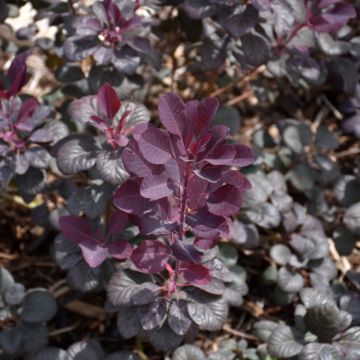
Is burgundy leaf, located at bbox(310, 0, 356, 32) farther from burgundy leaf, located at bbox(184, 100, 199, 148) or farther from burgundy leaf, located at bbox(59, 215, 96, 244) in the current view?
burgundy leaf, located at bbox(59, 215, 96, 244)

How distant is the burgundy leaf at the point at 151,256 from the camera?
154 cm

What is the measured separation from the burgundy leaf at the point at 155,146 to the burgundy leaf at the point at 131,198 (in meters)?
0.14

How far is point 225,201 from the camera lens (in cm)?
138

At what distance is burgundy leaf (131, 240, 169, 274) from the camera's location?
60.6 inches

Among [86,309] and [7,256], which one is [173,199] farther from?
[7,256]

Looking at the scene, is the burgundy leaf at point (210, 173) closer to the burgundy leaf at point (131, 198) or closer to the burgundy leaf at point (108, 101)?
the burgundy leaf at point (131, 198)

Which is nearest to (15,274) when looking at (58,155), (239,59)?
(58,155)

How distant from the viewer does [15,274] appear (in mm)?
2213

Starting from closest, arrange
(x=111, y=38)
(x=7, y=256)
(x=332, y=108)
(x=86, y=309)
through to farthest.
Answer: (x=111, y=38) < (x=86, y=309) < (x=7, y=256) < (x=332, y=108)

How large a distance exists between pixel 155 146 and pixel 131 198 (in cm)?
18

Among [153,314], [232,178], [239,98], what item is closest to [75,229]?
[153,314]

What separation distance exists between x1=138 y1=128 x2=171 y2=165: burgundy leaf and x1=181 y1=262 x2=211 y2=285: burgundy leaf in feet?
1.24

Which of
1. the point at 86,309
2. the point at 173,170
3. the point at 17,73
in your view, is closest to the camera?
the point at 173,170

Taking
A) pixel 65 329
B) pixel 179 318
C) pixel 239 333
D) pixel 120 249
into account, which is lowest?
pixel 239 333
